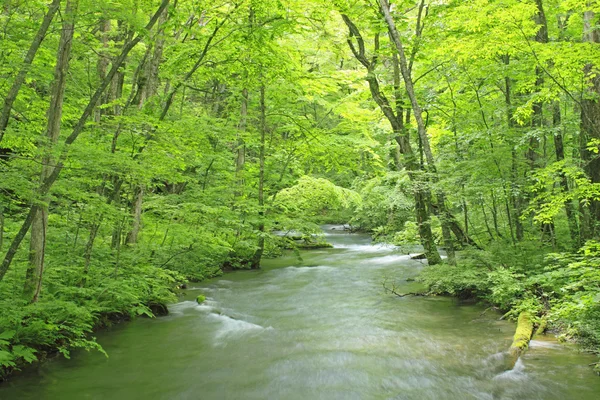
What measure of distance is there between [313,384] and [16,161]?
4.47 metres

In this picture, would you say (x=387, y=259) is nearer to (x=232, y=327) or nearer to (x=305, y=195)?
(x=305, y=195)

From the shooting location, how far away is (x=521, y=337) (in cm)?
589

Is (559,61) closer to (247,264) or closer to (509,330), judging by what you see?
(509,330)

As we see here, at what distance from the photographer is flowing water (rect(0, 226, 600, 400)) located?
470 centimetres

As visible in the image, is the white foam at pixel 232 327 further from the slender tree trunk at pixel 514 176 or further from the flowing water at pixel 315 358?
the slender tree trunk at pixel 514 176

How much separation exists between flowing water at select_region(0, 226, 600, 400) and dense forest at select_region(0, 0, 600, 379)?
0.42 metres

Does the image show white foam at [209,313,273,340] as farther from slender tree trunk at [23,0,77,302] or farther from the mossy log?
the mossy log

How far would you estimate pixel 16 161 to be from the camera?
15.6ft

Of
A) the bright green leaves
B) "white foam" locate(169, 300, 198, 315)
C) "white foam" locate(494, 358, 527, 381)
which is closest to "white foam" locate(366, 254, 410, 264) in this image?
the bright green leaves

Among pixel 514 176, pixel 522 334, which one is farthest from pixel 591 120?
pixel 522 334

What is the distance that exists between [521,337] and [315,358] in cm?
305

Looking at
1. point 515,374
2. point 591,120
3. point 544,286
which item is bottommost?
point 515,374

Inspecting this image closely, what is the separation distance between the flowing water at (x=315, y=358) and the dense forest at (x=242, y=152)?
1.39ft

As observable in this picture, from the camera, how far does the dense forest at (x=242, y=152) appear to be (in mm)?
5141
